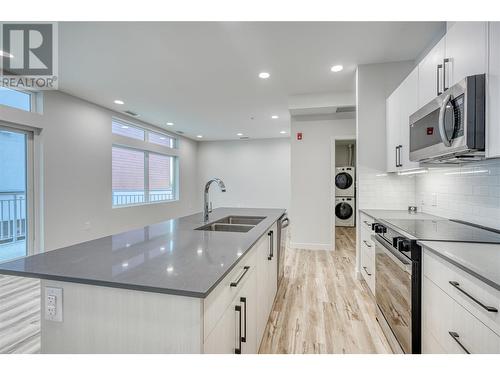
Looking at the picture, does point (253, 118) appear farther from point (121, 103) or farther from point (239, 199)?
point (239, 199)

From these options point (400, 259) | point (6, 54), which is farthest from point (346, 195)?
point (6, 54)

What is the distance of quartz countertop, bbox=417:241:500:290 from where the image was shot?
95 centimetres

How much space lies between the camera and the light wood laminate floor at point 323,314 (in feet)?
6.29

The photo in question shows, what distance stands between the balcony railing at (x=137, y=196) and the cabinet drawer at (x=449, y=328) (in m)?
5.49

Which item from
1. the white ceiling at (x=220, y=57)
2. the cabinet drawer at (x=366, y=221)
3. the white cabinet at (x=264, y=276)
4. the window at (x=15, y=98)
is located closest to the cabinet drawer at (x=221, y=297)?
the white cabinet at (x=264, y=276)

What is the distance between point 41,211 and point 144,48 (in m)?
2.87

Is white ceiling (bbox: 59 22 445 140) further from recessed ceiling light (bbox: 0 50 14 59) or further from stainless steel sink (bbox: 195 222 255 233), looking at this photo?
stainless steel sink (bbox: 195 222 255 233)

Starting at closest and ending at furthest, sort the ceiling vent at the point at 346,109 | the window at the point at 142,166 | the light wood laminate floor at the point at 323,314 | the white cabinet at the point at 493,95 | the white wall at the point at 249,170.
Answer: the white cabinet at the point at 493,95 → the light wood laminate floor at the point at 323,314 → the ceiling vent at the point at 346,109 → the window at the point at 142,166 → the white wall at the point at 249,170

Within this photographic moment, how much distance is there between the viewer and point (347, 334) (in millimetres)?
2061

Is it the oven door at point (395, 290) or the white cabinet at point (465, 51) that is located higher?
the white cabinet at point (465, 51)

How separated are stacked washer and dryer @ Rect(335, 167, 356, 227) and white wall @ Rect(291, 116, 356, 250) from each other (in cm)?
269

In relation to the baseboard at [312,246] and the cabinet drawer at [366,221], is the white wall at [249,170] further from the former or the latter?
the cabinet drawer at [366,221]

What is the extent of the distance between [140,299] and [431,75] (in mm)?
2504
